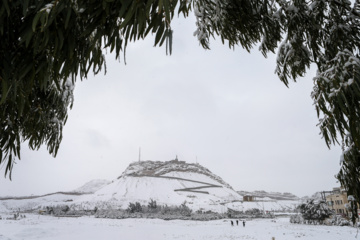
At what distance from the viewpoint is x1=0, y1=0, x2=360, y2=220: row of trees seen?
4.54 ft

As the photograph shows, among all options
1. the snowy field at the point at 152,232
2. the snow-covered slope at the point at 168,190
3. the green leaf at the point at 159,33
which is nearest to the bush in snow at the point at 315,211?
the snowy field at the point at 152,232

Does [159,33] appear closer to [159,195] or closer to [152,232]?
[152,232]

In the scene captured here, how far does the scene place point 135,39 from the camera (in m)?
1.40

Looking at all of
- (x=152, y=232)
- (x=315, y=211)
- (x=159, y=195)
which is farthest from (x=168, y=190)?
(x=152, y=232)

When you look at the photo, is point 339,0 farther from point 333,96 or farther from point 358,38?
point 333,96

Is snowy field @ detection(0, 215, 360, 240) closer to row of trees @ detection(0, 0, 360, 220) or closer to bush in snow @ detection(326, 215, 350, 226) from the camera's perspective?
bush in snow @ detection(326, 215, 350, 226)

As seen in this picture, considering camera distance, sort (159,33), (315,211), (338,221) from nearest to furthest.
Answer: (159,33), (338,221), (315,211)

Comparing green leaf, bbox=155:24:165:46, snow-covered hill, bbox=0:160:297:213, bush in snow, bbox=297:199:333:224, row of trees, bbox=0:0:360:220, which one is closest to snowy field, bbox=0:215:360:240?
bush in snow, bbox=297:199:333:224

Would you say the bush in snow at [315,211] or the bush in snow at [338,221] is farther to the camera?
the bush in snow at [315,211]

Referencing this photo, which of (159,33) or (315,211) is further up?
(159,33)

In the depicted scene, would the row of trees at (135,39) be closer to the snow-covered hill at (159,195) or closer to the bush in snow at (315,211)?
the bush in snow at (315,211)

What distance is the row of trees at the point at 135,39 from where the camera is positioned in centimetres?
138

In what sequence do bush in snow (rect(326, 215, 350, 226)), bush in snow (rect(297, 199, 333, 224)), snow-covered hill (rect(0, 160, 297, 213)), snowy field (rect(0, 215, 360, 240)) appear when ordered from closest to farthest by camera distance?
snowy field (rect(0, 215, 360, 240)) < bush in snow (rect(326, 215, 350, 226)) < bush in snow (rect(297, 199, 333, 224)) < snow-covered hill (rect(0, 160, 297, 213))

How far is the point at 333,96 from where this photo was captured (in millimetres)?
2023
